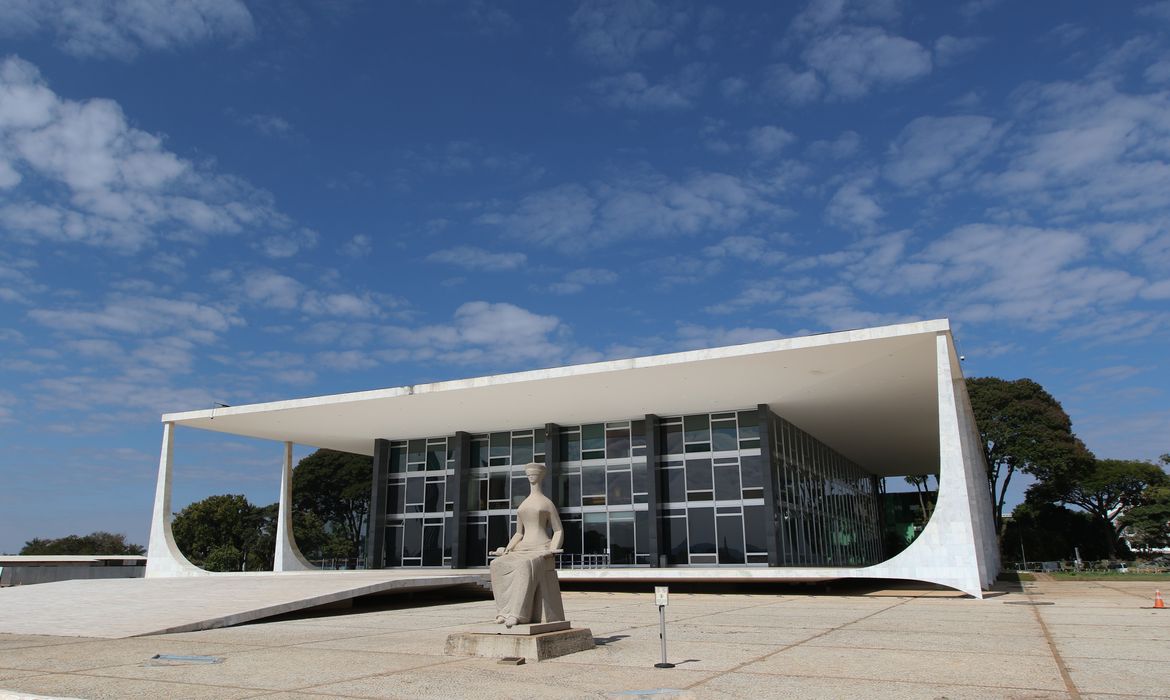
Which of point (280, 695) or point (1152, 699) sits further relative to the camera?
→ point (280, 695)

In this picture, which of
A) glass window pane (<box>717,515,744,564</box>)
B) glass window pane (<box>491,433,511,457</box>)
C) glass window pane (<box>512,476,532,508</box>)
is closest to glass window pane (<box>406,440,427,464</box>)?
glass window pane (<box>491,433,511,457</box>)

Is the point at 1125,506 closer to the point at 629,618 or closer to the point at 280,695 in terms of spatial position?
the point at 629,618

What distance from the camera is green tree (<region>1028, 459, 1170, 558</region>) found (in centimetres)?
5066

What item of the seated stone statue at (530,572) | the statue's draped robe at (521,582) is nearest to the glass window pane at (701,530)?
the seated stone statue at (530,572)

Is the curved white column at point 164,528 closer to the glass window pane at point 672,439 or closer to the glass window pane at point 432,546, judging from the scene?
the glass window pane at point 432,546

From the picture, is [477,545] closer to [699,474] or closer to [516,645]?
[699,474]

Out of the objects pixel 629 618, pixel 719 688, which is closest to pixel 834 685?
pixel 719 688

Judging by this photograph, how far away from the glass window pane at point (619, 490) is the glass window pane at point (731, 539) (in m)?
3.52

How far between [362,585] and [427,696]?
1196 centimetres

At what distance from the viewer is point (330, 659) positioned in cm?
926

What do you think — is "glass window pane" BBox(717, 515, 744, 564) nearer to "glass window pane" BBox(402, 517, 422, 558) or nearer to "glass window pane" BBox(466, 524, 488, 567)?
"glass window pane" BBox(466, 524, 488, 567)

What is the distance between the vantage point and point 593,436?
2923cm

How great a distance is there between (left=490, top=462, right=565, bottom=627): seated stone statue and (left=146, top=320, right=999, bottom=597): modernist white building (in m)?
10.9

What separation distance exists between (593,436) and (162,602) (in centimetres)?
1600
